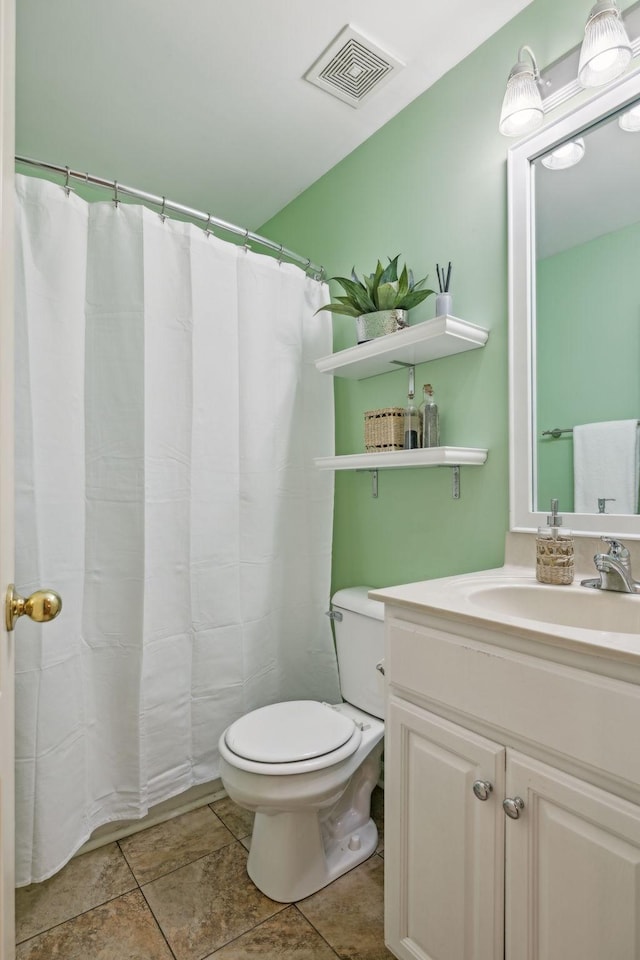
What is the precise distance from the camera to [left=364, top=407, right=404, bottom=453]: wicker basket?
5.57 ft

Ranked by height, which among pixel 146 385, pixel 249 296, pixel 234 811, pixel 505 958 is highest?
pixel 249 296

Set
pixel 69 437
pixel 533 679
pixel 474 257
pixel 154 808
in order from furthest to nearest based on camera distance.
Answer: pixel 154 808 → pixel 474 257 → pixel 69 437 → pixel 533 679

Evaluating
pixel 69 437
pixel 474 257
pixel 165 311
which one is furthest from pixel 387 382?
pixel 69 437

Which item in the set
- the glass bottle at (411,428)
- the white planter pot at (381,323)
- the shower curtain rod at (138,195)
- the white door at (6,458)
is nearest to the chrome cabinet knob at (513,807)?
the white door at (6,458)

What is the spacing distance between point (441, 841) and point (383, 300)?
147 centimetres

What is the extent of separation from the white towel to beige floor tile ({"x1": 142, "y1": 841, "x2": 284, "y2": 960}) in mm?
1335

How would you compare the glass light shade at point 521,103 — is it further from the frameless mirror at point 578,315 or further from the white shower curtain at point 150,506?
the white shower curtain at point 150,506

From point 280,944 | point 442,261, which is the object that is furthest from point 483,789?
point 442,261

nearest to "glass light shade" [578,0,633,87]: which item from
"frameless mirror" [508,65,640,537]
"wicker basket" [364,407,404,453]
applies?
"frameless mirror" [508,65,640,537]

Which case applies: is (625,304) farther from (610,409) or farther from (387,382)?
(387,382)

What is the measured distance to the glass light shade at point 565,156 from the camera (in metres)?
1.34

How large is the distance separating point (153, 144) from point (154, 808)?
237cm

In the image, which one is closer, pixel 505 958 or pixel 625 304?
pixel 505 958

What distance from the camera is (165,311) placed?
166 cm
